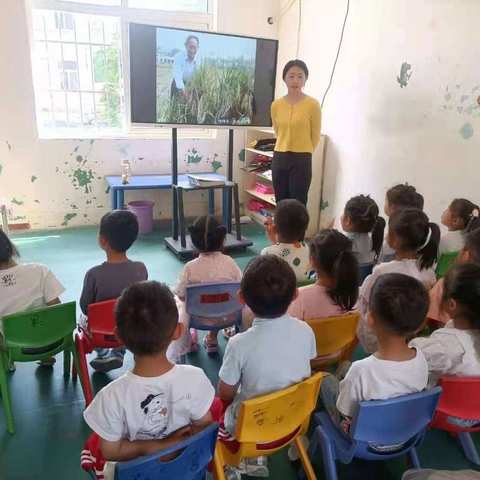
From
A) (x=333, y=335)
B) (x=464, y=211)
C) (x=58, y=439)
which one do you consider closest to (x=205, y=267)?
(x=333, y=335)

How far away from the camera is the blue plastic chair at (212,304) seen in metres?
2.03

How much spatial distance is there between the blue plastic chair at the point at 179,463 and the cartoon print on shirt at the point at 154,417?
0.11 m

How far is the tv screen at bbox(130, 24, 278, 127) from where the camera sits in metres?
3.74

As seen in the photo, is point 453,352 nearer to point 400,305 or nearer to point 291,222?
point 400,305

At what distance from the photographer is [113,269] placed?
201cm

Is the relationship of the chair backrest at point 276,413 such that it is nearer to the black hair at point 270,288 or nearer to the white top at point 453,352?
the black hair at point 270,288

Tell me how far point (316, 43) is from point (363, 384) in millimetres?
3857

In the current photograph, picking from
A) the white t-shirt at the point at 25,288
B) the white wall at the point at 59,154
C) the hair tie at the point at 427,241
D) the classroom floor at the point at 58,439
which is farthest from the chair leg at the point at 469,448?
the white wall at the point at 59,154

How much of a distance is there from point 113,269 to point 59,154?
119 inches

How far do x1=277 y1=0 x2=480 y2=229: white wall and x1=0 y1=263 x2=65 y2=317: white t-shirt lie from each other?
2.49 m

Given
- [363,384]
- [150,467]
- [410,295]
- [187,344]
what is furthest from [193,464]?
[187,344]

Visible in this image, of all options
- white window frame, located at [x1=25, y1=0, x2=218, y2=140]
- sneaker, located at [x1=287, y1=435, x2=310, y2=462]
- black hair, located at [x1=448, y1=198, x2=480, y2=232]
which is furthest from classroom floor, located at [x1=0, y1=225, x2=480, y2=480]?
white window frame, located at [x1=25, y1=0, x2=218, y2=140]

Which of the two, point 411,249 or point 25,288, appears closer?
point 25,288

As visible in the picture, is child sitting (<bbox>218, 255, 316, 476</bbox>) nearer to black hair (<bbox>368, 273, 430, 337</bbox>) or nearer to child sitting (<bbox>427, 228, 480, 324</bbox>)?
black hair (<bbox>368, 273, 430, 337</bbox>)
